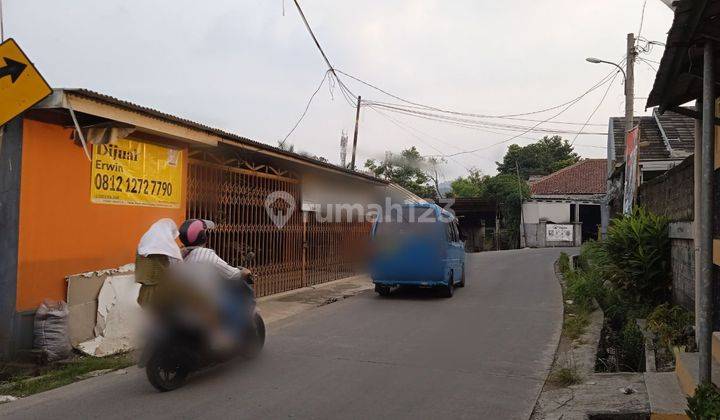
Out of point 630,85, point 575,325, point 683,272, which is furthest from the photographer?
point 630,85

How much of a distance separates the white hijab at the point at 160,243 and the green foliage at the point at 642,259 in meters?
7.29

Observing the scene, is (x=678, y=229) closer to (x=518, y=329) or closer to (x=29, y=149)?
(x=518, y=329)

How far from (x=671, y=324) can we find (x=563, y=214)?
3084 cm

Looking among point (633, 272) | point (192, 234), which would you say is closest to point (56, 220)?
point (192, 234)

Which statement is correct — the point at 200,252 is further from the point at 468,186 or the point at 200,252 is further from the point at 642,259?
the point at 468,186

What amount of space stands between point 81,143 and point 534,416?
5947mm

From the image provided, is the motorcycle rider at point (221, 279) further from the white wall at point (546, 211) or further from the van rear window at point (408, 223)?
the white wall at point (546, 211)

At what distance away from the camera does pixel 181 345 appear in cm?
514

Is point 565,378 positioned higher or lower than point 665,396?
lower

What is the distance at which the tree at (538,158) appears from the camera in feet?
177

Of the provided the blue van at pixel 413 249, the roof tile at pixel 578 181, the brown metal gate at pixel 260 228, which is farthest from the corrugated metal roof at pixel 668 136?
the roof tile at pixel 578 181

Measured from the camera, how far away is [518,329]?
8094 millimetres

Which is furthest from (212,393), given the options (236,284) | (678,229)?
(678,229)

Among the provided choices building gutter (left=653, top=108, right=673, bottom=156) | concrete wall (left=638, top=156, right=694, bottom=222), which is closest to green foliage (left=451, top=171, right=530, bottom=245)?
building gutter (left=653, top=108, right=673, bottom=156)
